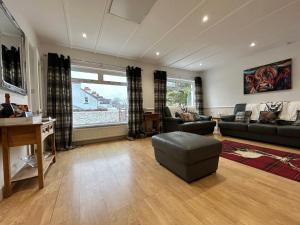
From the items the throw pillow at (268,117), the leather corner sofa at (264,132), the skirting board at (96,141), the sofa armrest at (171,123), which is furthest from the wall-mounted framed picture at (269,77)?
the skirting board at (96,141)

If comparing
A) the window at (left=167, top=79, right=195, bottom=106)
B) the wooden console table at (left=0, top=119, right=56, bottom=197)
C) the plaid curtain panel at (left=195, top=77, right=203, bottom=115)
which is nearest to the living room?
the wooden console table at (left=0, top=119, right=56, bottom=197)

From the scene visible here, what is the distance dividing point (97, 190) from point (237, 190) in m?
1.51

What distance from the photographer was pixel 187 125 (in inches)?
152

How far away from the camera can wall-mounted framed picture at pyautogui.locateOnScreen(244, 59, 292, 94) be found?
11.6ft

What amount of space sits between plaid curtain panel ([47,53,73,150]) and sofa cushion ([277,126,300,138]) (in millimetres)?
4509

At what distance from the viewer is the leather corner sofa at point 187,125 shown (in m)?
3.90

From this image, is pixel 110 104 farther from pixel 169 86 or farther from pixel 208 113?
pixel 208 113

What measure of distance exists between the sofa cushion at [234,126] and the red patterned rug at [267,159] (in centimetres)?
66

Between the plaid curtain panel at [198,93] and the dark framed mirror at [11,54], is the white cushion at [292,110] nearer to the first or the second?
the plaid curtain panel at [198,93]

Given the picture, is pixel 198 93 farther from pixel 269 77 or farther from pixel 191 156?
pixel 191 156

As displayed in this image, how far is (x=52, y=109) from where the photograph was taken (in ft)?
10.4

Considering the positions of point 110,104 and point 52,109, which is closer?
point 52,109

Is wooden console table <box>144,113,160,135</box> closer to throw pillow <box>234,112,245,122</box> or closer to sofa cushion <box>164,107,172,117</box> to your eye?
sofa cushion <box>164,107,172,117</box>

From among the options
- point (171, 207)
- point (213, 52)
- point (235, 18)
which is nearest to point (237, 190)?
point (171, 207)
